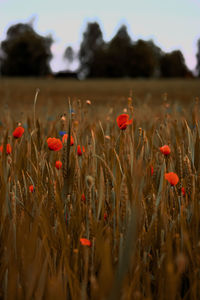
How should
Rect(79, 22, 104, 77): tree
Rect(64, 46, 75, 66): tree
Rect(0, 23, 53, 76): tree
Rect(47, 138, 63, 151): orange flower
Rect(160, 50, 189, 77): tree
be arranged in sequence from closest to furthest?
Rect(47, 138, 63, 151): orange flower, Rect(0, 23, 53, 76): tree, Rect(79, 22, 104, 77): tree, Rect(160, 50, 189, 77): tree, Rect(64, 46, 75, 66): tree

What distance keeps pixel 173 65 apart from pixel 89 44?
15945 mm

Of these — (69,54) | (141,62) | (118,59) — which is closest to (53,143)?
(118,59)

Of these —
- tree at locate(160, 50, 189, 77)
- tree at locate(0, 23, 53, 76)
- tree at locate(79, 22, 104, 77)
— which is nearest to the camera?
tree at locate(0, 23, 53, 76)

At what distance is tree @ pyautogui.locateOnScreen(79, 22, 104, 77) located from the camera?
61.6 metres

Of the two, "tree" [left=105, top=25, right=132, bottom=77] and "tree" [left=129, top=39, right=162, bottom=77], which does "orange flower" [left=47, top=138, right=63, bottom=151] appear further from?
"tree" [left=129, top=39, right=162, bottom=77]

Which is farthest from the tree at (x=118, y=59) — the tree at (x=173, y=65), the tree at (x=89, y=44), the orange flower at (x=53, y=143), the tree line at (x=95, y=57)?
the orange flower at (x=53, y=143)

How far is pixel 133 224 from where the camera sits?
1.45 ft

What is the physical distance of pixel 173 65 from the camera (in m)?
63.6

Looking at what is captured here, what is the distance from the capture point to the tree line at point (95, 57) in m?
50.8

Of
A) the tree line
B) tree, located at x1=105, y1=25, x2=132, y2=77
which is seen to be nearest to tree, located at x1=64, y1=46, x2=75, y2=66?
the tree line

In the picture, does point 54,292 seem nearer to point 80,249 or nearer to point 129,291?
point 129,291

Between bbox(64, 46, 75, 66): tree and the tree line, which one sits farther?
bbox(64, 46, 75, 66): tree

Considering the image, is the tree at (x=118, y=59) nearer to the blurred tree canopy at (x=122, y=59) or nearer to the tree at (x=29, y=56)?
the blurred tree canopy at (x=122, y=59)

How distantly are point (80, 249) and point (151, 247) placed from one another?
19 centimetres
